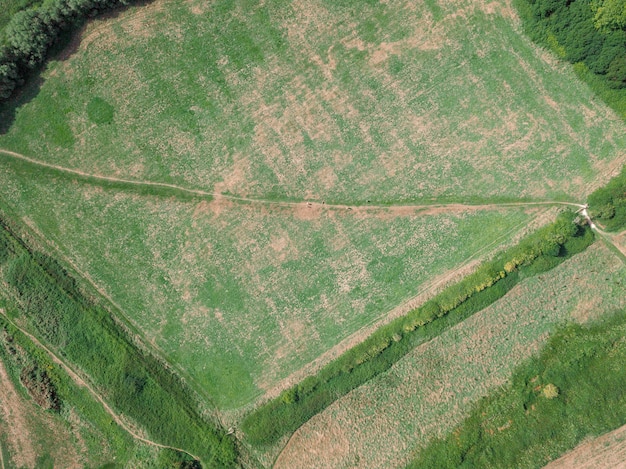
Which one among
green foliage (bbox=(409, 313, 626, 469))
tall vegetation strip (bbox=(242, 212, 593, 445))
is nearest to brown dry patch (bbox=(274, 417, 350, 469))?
tall vegetation strip (bbox=(242, 212, 593, 445))

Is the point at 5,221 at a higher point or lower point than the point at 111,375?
higher

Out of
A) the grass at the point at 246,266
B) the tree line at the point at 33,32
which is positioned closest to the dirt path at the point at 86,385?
the grass at the point at 246,266

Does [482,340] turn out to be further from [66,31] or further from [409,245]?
[66,31]

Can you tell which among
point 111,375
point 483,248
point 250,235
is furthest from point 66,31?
point 483,248

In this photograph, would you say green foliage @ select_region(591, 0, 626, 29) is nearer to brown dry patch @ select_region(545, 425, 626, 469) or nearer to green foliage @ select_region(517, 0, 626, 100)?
green foliage @ select_region(517, 0, 626, 100)

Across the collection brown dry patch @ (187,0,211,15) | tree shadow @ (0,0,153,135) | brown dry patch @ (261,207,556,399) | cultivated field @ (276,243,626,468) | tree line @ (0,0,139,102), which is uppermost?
tree line @ (0,0,139,102)

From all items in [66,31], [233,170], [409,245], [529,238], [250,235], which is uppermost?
[66,31]
